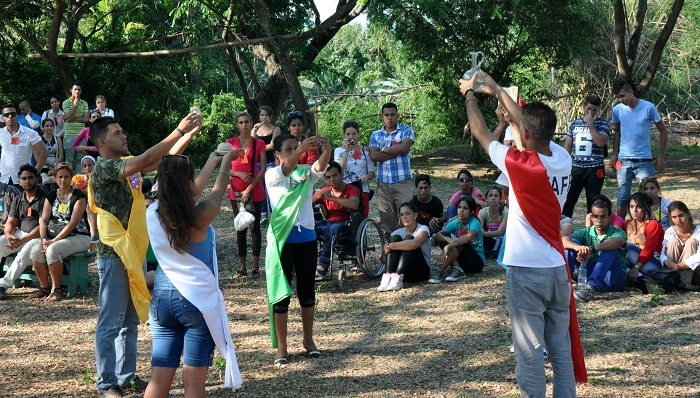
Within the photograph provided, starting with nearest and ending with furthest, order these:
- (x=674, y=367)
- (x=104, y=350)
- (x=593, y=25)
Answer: (x=104, y=350) < (x=674, y=367) < (x=593, y=25)

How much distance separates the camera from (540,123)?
14.5 feet

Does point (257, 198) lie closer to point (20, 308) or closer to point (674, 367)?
point (20, 308)

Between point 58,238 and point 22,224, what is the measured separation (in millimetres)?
638

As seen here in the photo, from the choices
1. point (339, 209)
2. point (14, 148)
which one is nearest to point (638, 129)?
point (339, 209)

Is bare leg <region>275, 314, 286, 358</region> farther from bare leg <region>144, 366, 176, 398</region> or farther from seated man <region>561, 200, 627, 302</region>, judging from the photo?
seated man <region>561, 200, 627, 302</region>

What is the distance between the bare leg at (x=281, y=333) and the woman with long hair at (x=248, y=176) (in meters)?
3.19

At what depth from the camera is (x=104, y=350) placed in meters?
5.50

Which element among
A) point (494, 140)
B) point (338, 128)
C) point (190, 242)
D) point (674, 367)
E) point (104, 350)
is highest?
point (338, 128)

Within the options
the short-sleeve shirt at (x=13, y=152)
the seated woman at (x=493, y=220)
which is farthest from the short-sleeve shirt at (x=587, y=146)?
the short-sleeve shirt at (x=13, y=152)

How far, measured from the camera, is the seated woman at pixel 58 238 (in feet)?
28.9

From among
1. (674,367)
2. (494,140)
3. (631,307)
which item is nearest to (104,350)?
(494,140)

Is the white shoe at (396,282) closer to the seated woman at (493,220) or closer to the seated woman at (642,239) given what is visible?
the seated woman at (493,220)

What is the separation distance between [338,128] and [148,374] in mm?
20327

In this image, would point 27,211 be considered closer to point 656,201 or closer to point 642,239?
point 642,239
